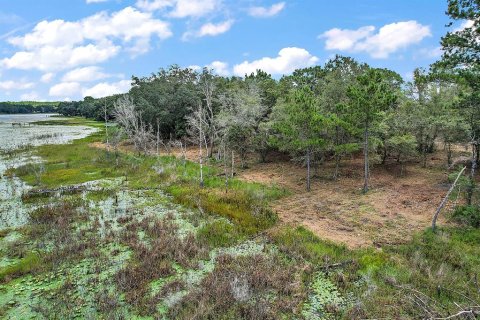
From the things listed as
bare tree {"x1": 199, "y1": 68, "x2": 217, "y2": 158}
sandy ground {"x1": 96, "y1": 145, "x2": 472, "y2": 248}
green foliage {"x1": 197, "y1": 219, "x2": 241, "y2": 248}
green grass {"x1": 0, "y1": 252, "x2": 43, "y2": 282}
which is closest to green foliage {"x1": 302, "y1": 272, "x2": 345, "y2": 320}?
sandy ground {"x1": 96, "y1": 145, "x2": 472, "y2": 248}

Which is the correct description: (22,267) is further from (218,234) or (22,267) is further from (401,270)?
(401,270)

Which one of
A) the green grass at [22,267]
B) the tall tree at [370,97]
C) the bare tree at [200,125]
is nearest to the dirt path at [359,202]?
the tall tree at [370,97]

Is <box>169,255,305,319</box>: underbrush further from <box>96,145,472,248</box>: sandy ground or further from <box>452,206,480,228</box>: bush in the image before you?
<box>452,206,480,228</box>: bush

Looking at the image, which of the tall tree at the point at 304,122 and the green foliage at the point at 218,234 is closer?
the green foliage at the point at 218,234

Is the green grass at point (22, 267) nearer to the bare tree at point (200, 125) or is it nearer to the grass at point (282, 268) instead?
the grass at point (282, 268)

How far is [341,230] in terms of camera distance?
656 inches

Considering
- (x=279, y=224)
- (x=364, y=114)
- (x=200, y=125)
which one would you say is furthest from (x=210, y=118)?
(x=279, y=224)

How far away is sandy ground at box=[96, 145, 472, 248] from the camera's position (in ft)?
54.1

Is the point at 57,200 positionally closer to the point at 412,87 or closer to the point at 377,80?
the point at 377,80

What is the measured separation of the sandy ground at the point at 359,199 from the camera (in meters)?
16.5

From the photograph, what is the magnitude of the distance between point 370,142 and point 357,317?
18204 mm

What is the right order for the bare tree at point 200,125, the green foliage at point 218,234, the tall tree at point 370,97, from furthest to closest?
1. the bare tree at point 200,125
2. the tall tree at point 370,97
3. the green foliage at point 218,234

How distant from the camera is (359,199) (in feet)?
71.3

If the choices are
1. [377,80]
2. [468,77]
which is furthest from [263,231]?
[377,80]
